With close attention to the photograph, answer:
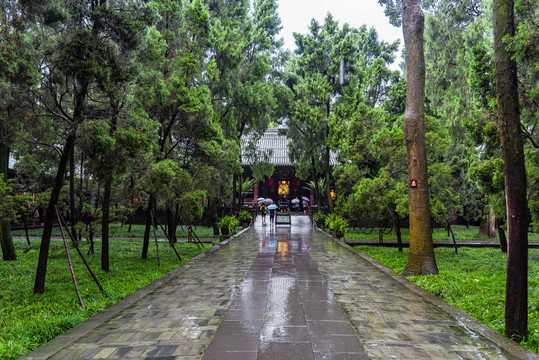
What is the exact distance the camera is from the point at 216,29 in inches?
573

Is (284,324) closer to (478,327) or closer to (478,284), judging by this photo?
(478,327)

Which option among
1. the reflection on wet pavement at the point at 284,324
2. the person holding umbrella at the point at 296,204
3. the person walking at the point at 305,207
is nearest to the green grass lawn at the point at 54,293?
the reflection on wet pavement at the point at 284,324

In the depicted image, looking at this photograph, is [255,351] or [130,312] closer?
[255,351]

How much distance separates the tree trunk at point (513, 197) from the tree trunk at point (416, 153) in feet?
12.7

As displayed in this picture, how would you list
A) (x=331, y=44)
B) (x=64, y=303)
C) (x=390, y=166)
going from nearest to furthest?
1. (x=64, y=303)
2. (x=390, y=166)
3. (x=331, y=44)

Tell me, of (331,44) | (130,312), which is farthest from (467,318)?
(331,44)

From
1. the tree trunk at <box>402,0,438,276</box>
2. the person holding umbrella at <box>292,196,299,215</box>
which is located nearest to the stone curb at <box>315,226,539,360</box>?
the tree trunk at <box>402,0,438,276</box>

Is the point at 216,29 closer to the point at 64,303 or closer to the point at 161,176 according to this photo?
the point at 161,176

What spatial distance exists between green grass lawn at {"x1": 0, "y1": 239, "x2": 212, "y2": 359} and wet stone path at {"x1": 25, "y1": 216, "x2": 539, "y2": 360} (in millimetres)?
381

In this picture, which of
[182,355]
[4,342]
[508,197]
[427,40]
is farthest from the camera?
[427,40]

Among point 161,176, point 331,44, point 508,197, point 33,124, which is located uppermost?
point 331,44

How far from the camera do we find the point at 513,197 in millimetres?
4391

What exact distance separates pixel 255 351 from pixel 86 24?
663cm

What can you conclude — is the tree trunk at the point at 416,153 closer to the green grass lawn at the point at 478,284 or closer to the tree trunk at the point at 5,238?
the green grass lawn at the point at 478,284
